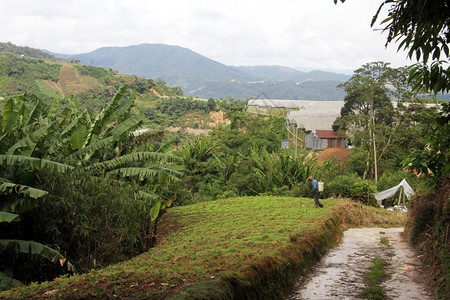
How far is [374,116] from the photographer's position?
3384 cm

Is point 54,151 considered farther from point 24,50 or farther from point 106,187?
point 24,50

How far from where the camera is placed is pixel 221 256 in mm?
9508

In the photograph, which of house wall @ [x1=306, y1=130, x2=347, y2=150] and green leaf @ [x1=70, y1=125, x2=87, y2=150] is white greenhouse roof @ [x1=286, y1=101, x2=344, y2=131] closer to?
house wall @ [x1=306, y1=130, x2=347, y2=150]

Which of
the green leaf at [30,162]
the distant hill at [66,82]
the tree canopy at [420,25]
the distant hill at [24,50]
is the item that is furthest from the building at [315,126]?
the distant hill at [24,50]

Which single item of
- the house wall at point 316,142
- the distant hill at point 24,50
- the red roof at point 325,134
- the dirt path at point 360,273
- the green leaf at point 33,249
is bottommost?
Result: the dirt path at point 360,273

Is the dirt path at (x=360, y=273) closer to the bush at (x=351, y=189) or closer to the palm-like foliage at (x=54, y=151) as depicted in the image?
the palm-like foliage at (x=54, y=151)

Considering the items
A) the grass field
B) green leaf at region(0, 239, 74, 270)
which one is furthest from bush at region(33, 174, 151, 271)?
the grass field

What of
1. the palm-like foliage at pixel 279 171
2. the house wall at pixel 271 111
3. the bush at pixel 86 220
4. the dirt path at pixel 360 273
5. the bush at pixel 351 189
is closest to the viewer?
the dirt path at pixel 360 273

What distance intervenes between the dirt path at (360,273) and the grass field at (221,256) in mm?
370

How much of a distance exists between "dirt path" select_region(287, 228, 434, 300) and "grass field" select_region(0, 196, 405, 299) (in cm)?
37

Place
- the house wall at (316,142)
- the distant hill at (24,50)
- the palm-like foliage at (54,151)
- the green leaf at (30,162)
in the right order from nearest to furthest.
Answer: the palm-like foliage at (54,151) → the green leaf at (30,162) → the house wall at (316,142) → the distant hill at (24,50)

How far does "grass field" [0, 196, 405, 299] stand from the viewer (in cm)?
670

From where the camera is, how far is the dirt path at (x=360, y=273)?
27.5ft

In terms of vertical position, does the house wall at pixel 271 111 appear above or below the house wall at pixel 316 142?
above
